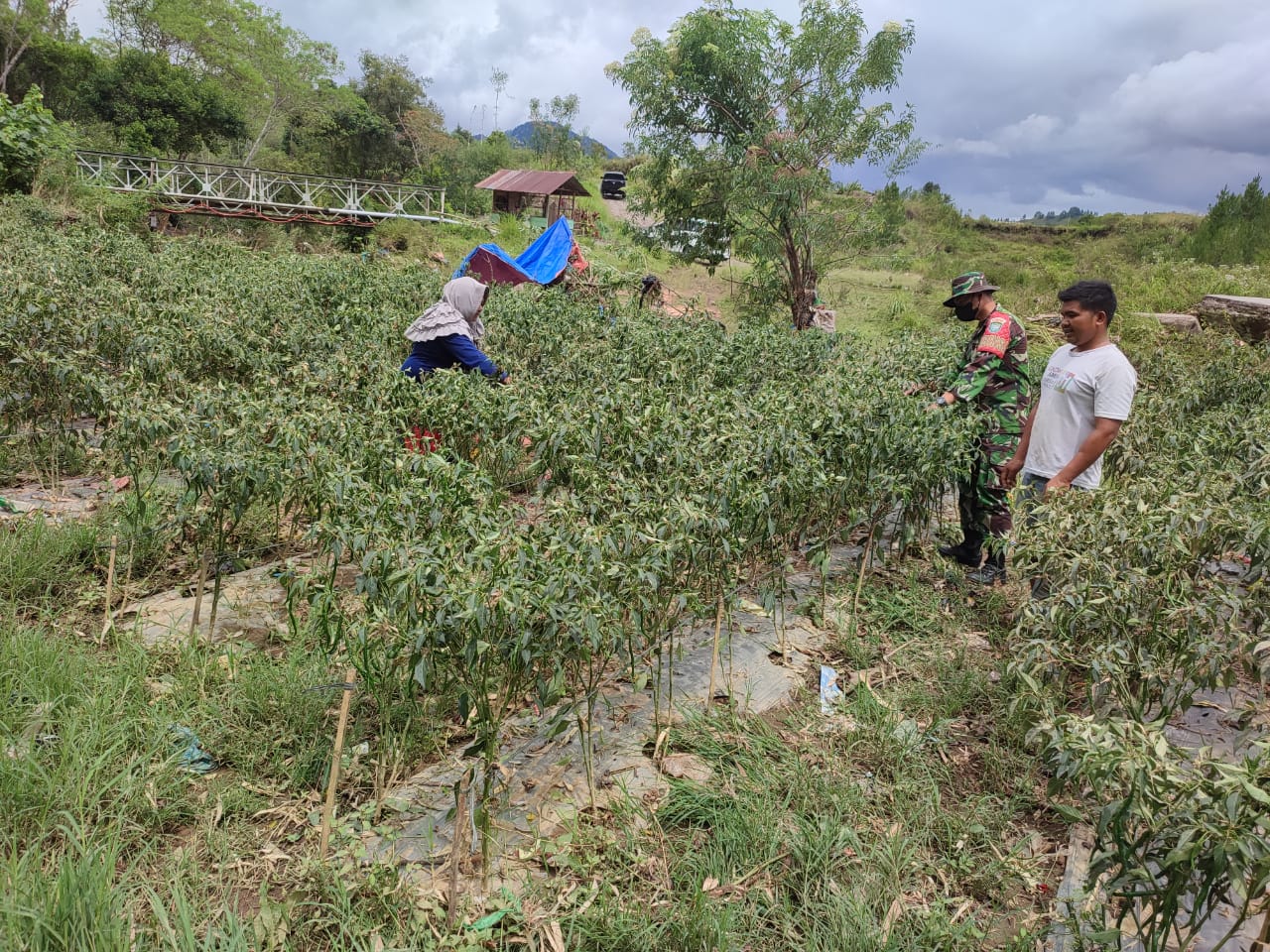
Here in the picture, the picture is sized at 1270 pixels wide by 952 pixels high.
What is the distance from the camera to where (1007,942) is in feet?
7.68

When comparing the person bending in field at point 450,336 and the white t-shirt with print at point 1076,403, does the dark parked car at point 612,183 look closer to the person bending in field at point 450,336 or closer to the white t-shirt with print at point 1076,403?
the person bending in field at point 450,336

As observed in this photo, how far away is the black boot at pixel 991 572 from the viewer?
476cm

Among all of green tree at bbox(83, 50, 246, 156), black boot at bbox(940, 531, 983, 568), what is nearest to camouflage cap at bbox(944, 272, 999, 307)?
black boot at bbox(940, 531, 983, 568)

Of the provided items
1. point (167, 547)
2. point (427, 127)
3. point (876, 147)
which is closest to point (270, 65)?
point (427, 127)

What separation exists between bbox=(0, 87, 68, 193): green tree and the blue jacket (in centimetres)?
1354

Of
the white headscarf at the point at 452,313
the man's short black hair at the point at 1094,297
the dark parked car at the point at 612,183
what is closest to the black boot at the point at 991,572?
the man's short black hair at the point at 1094,297

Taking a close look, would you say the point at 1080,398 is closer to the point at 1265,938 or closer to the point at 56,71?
the point at 1265,938

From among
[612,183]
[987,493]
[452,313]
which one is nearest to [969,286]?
[987,493]

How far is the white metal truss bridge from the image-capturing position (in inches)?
769

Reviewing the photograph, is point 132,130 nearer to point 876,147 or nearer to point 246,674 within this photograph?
point 876,147

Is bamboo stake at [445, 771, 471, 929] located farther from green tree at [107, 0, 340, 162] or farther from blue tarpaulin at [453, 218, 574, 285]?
green tree at [107, 0, 340, 162]

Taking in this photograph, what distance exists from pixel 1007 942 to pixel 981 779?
0.83 metres

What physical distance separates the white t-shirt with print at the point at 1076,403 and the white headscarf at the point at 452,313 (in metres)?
3.52

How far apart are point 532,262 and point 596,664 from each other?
9.77m
